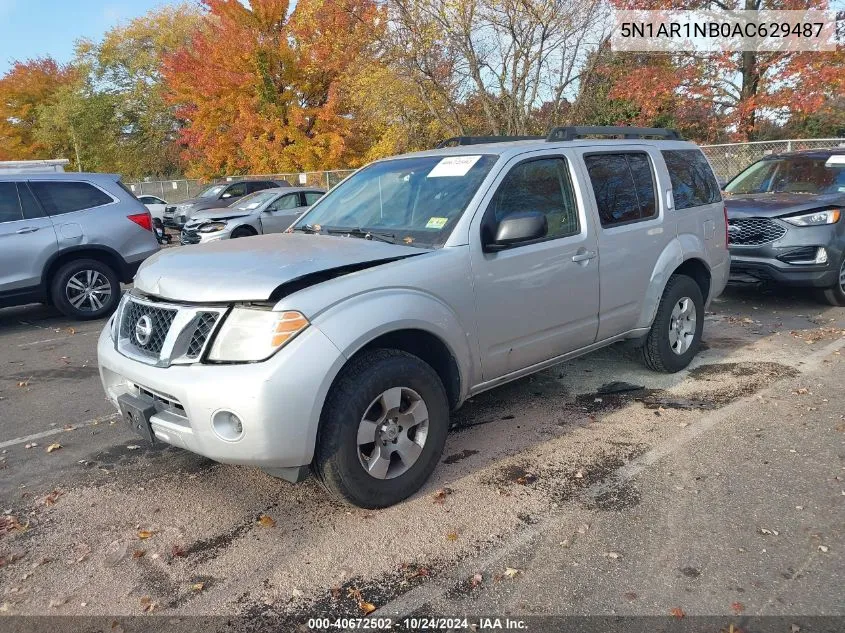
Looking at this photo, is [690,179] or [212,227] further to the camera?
[212,227]

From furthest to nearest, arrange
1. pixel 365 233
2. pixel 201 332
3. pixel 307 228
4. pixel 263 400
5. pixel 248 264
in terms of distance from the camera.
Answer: pixel 307 228
pixel 365 233
pixel 248 264
pixel 201 332
pixel 263 400

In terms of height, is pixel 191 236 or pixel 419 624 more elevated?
pixel 191 236

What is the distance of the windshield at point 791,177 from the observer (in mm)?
8211

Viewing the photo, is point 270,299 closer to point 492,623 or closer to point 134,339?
point 134,339

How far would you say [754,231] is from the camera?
7734mm

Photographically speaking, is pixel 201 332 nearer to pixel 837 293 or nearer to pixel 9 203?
pixel 9 203

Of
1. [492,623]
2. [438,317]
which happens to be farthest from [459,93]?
[492,623]

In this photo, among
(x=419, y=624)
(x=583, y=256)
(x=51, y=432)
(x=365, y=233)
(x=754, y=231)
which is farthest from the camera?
(x=754, y=231)

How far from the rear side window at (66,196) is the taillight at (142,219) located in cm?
34

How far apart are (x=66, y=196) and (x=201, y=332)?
6.32 metres

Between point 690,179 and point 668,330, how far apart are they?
1297mm

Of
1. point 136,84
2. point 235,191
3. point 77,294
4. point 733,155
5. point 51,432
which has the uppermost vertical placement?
point 136,84

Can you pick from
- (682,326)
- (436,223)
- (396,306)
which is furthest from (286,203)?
(396,306)

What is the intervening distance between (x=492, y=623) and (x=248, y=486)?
172 cm
